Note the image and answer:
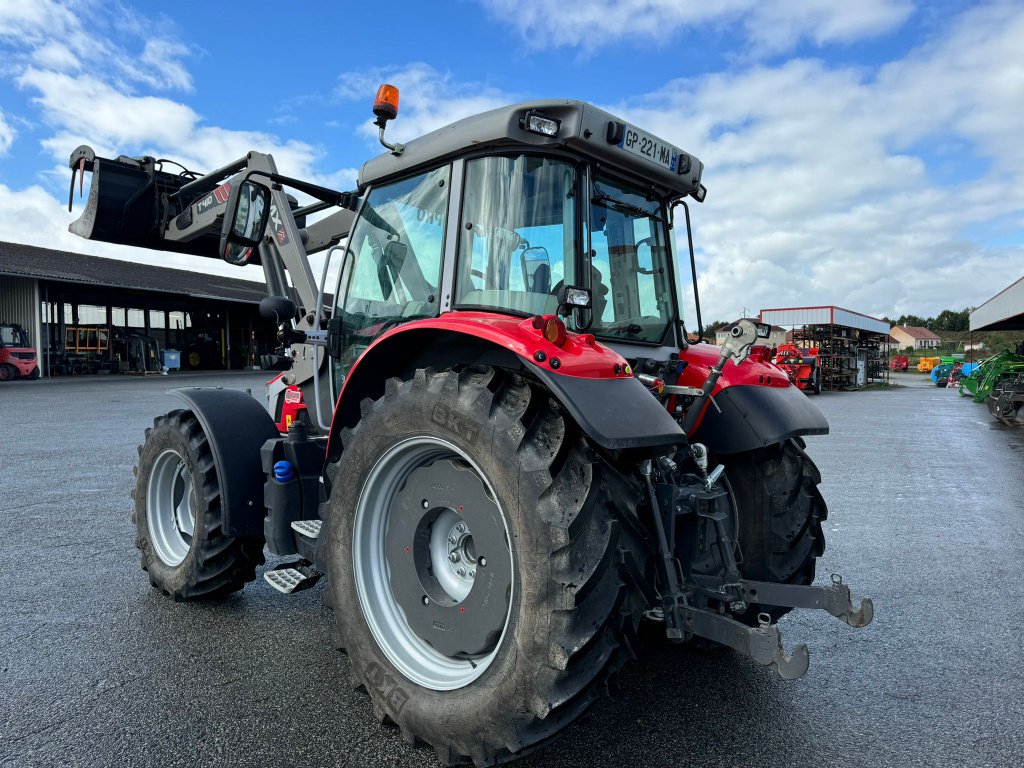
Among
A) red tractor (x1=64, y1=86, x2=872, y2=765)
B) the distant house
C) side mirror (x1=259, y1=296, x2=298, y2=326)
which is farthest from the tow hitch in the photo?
the distant house

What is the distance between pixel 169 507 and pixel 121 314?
114 ft

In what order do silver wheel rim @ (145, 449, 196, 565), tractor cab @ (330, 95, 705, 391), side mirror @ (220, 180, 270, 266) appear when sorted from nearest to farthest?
1. tractor cab @ (330, 95, 705, 391)
2. side mirror @ (220, 180, 270, 266)
3. silver wheel rim @ (145, 449, 196, 565)

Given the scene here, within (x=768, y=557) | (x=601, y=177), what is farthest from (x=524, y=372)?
(x=768, y=557)

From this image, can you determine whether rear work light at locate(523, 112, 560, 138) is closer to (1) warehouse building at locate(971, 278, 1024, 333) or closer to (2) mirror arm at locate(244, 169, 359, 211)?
(2) mirror arm at locate(244, 169, 359, 211)

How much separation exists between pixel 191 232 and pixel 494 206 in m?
3.07

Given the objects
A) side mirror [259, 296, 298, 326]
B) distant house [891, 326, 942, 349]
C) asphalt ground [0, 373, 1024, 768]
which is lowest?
asphalt ground [0, 373, 1024, 768]

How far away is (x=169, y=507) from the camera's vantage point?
160 inches

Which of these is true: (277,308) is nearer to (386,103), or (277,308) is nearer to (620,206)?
(386,103)

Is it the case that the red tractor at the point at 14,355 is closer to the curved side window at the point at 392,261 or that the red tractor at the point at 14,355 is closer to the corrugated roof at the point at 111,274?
Answer: the corrugated roof at the point at 111,274

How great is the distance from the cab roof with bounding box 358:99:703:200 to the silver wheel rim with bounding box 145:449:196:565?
6.97 ft

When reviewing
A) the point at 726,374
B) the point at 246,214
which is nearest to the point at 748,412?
the point at 726,374

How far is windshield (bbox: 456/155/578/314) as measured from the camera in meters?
2.74

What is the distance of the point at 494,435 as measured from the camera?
84.4 inches

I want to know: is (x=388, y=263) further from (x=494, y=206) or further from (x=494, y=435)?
(x=494, y=435)
